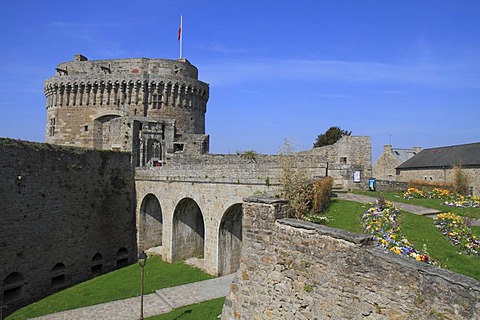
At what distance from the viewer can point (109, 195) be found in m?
21.7

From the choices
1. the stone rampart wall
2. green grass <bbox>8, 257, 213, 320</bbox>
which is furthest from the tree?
green grass <bbox>8, 257, 213, 320</bbox>

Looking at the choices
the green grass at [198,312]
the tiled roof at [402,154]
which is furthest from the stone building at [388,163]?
the green grass at [198,312]

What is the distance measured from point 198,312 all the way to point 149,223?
468 inches

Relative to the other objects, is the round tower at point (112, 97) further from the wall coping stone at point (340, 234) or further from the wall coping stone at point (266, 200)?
the wall coping stone at point (340, 234)

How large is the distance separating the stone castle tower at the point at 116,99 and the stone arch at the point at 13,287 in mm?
12254

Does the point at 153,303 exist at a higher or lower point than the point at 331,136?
lower

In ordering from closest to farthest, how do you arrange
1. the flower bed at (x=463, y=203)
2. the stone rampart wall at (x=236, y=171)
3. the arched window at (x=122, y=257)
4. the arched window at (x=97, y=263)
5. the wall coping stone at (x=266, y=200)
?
the wall coping stone at (x=266, y=200) → the flower bed at (x=463, y=203) → the stone rampart wall at (x=236, y=171) → the arched window at (x=97, y=263) → the arched window at (x=122, y=257)

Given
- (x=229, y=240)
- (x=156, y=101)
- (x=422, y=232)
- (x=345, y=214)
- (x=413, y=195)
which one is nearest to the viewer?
(x=422, y=232)

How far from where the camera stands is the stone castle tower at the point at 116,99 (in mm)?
28359

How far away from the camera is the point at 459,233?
788cm

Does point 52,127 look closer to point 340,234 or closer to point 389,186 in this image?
point 389,186

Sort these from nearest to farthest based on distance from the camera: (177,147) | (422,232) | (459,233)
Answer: (459,233) → (422,232) → (177,147)

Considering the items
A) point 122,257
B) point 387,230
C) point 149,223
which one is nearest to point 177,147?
point 149,223

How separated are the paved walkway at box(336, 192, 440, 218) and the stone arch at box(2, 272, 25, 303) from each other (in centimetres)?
1514
